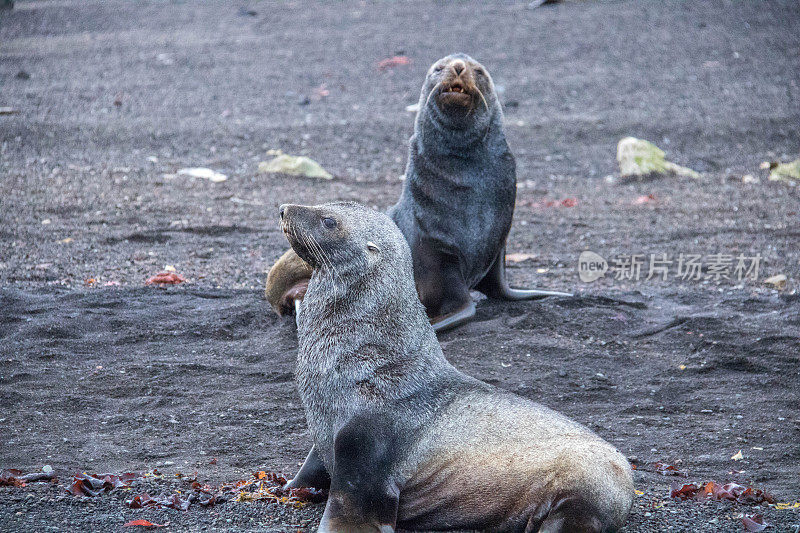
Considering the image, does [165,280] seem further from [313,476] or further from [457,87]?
[313,476]

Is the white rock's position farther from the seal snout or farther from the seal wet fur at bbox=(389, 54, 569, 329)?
the seal snout

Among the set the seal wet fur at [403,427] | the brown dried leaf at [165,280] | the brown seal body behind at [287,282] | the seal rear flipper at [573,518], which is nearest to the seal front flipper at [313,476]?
the seal wet fur at [403,427]

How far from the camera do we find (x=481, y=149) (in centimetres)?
619

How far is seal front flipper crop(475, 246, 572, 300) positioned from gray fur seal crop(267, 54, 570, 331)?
141mm

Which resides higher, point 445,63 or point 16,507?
Result: point 445,63

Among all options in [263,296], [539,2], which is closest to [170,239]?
[263,296]

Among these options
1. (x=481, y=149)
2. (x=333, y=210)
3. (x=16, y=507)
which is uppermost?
(x=333, y=210)

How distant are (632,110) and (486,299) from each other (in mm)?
6602

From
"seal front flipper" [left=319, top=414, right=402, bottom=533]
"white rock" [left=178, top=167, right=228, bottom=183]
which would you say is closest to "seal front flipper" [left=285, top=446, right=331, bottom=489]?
"seal front flipper" [left=319, top=414, right=402, bottom=533]

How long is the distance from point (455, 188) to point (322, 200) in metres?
3.32

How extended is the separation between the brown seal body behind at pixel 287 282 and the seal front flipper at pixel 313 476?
2.22m

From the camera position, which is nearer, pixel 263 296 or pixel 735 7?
pixel 263 296

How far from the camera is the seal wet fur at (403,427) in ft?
11.0

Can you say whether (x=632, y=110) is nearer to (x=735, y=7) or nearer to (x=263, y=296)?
(x=735, y=7)
